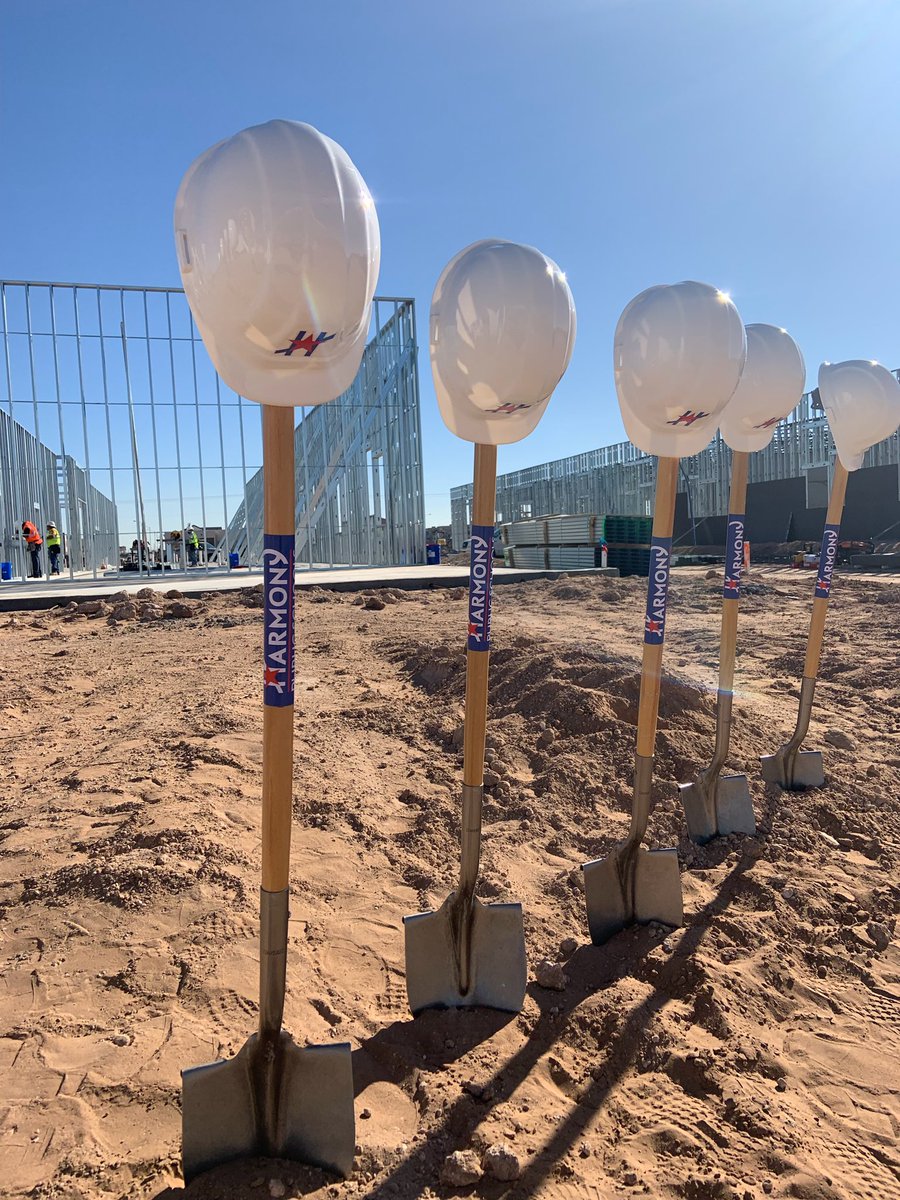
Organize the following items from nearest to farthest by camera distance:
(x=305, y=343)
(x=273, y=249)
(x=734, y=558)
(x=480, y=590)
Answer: (x=273, y=249) < (x=305, y=343) < (x=480, y=590) < (x=734, y=558)

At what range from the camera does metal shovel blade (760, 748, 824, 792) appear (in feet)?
13.1

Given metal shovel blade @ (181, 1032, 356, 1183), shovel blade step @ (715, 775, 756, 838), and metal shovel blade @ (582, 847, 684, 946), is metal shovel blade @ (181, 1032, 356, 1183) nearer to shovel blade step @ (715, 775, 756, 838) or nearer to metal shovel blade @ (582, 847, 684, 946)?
metal shovel blade @ (582, 847, 684, 946)

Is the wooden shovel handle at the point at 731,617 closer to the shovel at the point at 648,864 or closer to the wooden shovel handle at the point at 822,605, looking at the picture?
the wooden shovel handle at the point at 822,605

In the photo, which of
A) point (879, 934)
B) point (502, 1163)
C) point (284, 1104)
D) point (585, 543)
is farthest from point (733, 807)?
point (585, 543)

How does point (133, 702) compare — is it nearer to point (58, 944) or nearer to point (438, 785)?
point (438, 785)

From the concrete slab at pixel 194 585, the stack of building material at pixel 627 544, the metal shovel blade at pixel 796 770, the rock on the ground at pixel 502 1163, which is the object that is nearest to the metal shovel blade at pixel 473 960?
the rock on the ground at pixel 502 1163

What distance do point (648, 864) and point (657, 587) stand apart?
1.02m

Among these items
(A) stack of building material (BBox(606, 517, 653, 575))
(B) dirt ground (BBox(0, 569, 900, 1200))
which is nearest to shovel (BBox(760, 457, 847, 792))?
(B) dirt ground (BBox(0, 569, 900, 1200))

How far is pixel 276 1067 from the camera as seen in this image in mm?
1718

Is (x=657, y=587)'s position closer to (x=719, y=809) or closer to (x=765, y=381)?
(x=765, y=381)

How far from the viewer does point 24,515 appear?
1995cm

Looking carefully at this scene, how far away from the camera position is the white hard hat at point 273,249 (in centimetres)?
140

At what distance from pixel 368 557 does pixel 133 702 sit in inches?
587

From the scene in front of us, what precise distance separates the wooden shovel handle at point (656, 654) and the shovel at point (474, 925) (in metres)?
0.69
